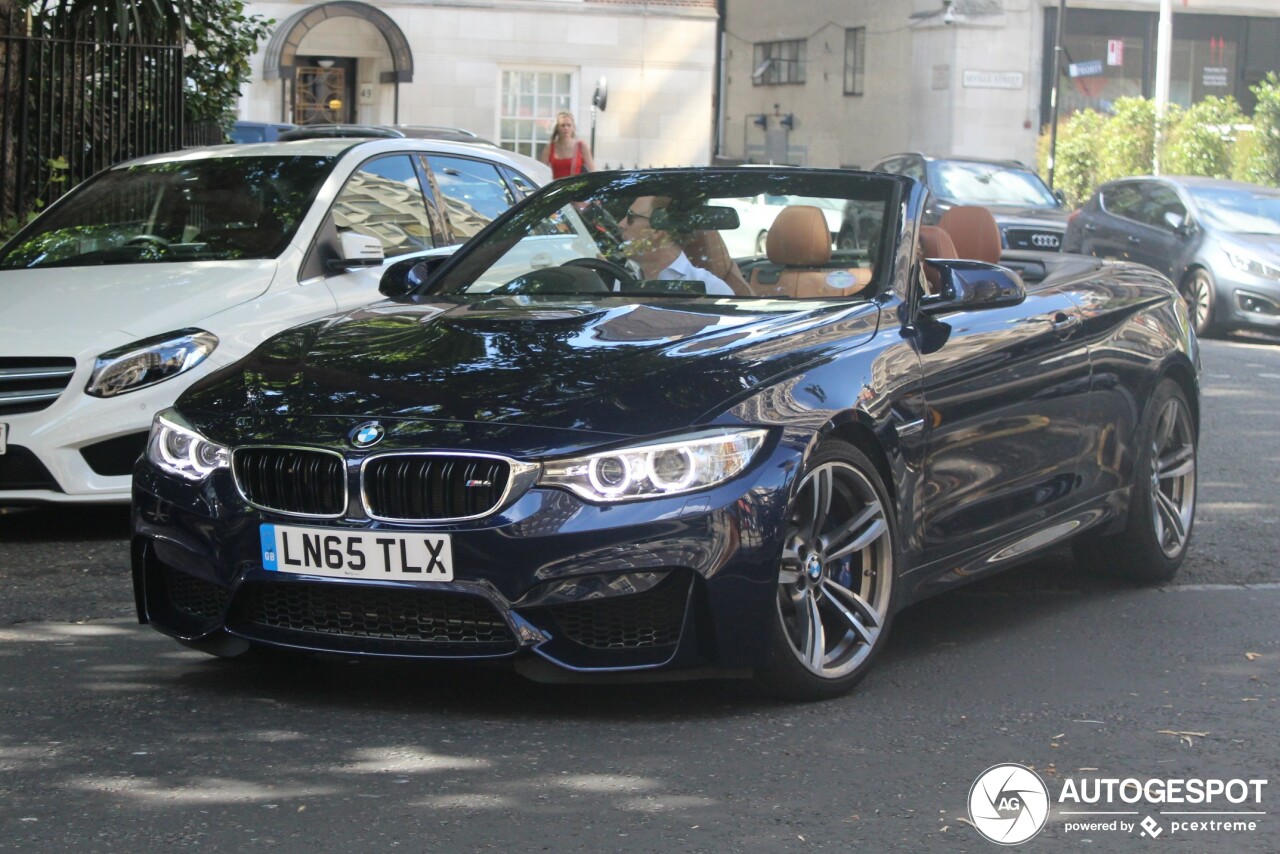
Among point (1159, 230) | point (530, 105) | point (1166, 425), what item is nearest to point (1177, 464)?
point (1166, 425)

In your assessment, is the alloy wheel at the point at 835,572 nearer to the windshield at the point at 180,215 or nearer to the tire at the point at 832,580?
the tire at the point at 832,580

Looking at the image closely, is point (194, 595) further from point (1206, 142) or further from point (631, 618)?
point (1206, 142)

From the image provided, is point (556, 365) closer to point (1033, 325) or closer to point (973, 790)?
point (973, 790)

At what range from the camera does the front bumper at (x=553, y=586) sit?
4.50 metres

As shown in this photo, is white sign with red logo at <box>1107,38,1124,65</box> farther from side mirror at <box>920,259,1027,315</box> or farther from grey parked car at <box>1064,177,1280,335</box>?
side mirror at <box>920,259,1027,315</box>

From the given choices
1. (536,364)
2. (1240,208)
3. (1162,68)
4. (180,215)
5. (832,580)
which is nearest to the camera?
(536,364)

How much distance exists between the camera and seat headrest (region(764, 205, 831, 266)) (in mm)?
5906

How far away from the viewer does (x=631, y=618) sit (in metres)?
4.62

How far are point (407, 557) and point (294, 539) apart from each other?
0.31 m

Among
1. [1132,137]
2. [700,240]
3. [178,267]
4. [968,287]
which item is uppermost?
[1132,137]

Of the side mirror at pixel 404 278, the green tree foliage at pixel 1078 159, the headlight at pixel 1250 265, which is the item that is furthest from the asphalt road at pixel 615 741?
the green tree foliage at pixel 1078 159

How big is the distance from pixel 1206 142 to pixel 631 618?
29.0 m

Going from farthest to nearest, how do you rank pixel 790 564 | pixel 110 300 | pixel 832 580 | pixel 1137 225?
pixel 1137 225, pixel 110 300, pixel 832 580, pixel 790 564

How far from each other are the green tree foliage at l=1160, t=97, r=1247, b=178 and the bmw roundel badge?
2873 centimetres
